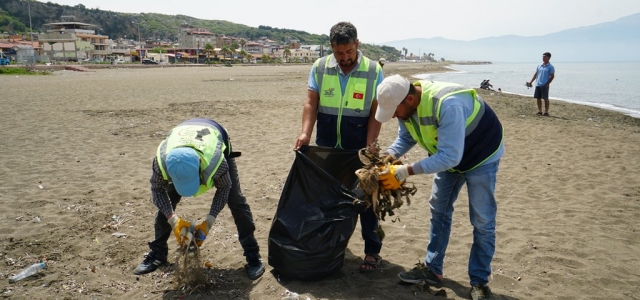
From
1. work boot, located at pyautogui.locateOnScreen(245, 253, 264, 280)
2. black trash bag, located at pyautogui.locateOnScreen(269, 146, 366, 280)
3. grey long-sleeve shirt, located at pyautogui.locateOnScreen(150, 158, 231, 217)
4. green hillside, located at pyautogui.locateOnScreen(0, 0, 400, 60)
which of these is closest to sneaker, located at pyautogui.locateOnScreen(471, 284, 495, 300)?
black trash bag, located at pyautogui.locateOnScreen(269, 146, 366, 280)

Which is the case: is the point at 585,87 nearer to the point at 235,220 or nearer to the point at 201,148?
the point at 235,220

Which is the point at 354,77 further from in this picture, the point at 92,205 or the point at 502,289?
the point at 92,205

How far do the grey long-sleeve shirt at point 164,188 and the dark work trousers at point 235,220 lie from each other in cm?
18

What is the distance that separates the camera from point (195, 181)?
2.31 meters

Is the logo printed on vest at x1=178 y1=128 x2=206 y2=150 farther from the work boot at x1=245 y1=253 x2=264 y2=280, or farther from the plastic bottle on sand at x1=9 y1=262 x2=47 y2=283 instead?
the plastic bottle on sand at x1=9 y1=262 x2=47 y2=283

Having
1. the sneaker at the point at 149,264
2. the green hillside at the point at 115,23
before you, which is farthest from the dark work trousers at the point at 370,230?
the green hillside at the point at 115,23

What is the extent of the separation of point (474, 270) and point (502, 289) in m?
0.36

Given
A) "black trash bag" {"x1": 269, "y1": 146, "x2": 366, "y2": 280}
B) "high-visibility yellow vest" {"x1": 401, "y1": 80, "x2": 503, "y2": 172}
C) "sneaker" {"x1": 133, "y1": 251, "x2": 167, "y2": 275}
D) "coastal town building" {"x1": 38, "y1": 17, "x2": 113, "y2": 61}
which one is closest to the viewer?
"high-visibility yellow vest" {"x1": 401, "y1": 80, "x2": 503, "y2": 172}

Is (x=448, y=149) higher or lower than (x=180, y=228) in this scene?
higher

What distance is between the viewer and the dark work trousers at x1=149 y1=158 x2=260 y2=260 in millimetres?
2877

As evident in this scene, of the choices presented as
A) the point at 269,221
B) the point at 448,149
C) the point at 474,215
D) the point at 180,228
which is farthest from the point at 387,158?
the point at 269,221

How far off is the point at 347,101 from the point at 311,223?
89 cm

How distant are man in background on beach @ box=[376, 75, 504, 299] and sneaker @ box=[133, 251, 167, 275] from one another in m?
1.82

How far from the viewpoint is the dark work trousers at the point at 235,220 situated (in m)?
2.88
